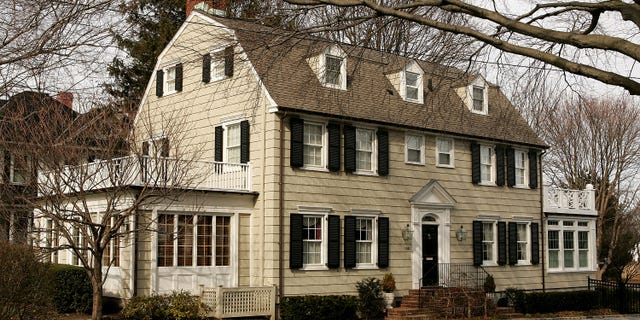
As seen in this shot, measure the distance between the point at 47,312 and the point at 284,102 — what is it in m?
10.6

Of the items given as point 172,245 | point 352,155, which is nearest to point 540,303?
point 352,155

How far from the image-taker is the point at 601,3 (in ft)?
34.3

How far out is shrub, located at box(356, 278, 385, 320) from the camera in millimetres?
23000

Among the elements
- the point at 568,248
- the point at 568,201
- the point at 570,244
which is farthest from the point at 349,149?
the point at 570,244

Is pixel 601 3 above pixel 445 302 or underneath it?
above

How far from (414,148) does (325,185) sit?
14.1 ft

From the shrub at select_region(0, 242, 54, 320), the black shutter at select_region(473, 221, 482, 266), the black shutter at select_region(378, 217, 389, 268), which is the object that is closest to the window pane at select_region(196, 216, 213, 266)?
the black shutter at select_region(378, 217, 389, 268)

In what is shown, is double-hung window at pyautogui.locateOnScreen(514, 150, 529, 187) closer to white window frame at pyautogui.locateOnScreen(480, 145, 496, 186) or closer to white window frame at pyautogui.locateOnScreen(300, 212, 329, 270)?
white window frame at pyautogui.locateOnScreen(480, 145, 496, 186)

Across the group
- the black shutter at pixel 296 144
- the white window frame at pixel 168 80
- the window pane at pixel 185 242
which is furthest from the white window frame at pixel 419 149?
the white window frame at pixel 168 80

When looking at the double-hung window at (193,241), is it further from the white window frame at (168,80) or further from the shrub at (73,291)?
the white window frame at (168,80)

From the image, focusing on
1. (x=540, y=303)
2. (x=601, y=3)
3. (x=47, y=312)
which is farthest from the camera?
(x=540, y=303)

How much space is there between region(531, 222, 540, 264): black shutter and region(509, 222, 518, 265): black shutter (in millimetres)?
1113

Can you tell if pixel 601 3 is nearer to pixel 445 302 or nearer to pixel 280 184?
pixel 280 184

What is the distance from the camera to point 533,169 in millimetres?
30953
